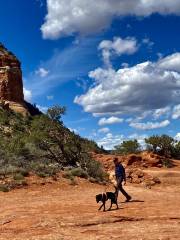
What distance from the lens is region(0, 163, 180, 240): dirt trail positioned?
36.9ft

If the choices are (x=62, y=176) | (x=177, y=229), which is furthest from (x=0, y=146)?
(x=177, y=229)

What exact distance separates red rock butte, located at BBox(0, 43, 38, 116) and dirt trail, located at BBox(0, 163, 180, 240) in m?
42.6

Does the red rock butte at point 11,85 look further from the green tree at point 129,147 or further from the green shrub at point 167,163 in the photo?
the green shrub at point 167,163

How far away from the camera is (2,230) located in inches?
493

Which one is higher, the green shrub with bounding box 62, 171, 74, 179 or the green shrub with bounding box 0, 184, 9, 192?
the green shrub with bounding box 62, 171, 74, 179

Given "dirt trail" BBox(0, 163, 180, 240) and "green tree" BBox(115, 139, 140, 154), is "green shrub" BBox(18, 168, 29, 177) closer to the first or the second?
"dirt trail" BBox(0, 163, 180, 240)

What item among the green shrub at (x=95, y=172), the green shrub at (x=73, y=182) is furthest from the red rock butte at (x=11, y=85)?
the green shrub at (x=73, y=182)

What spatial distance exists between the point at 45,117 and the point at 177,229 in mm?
27937

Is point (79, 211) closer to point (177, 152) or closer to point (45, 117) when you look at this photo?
point (45, 117)

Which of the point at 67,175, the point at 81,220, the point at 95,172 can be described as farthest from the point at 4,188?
the point at 81,220

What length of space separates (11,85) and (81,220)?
52333mm

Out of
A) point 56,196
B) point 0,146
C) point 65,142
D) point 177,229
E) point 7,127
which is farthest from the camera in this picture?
point 7,127

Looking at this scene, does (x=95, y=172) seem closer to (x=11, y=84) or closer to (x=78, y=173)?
(x=78, y=173)

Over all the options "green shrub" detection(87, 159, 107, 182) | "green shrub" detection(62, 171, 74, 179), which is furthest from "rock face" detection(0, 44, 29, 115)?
"green shrub" detection(62, 171, 74, 179)
